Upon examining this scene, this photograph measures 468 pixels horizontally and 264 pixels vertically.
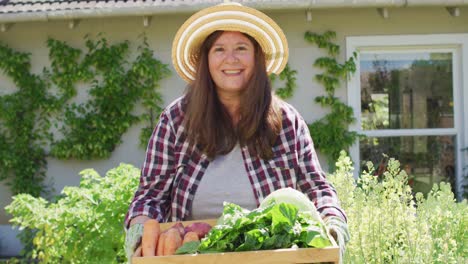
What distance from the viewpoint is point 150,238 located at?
1.78 m

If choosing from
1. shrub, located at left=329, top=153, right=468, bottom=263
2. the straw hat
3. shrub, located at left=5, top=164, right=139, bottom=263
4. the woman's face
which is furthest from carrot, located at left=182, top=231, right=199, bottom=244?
shrub, located at left=5, top=164, right=139, bottom=263

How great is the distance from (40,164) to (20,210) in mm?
2169

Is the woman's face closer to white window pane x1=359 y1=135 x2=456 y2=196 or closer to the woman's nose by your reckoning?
the woman's nose

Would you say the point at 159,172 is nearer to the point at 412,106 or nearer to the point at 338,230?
the point at 338,230

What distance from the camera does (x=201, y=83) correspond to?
2.27 meters

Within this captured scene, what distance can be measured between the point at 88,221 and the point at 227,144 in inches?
85.0

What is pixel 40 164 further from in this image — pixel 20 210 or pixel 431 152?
pixel 431 152

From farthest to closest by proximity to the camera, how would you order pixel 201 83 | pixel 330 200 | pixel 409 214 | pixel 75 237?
1. pixel 75 237
2. pixel 409 214
3. pixel 201 83
4. pixel 330 200

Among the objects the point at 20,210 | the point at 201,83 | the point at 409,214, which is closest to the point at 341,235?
the point at 201,83

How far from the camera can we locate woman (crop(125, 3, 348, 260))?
2174 millimetres

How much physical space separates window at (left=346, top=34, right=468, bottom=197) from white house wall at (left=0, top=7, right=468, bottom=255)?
0.25m

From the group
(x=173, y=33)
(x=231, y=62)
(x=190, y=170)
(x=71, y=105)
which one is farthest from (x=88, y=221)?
(x=173, y=33)

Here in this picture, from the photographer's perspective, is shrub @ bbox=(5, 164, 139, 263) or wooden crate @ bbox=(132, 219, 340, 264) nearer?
wooden crate @ bbox=(132, 219, 340, 264)

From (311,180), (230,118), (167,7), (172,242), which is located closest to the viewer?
(172,242)
